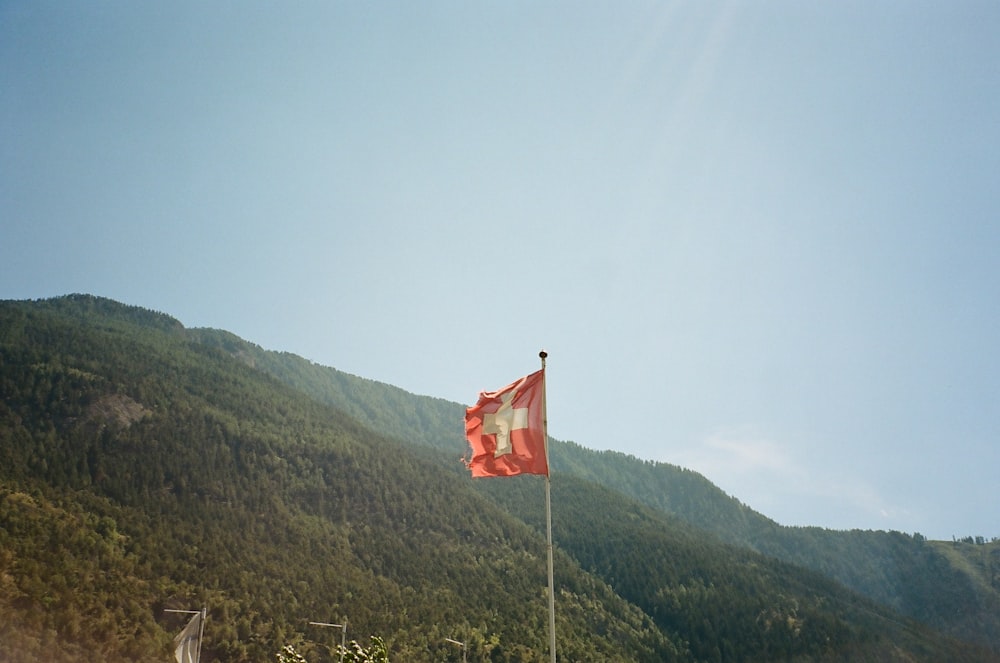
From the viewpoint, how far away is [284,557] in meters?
130

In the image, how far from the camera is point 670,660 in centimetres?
15138

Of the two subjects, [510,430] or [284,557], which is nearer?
[510,430]

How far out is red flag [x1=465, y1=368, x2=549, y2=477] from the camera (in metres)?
21.4

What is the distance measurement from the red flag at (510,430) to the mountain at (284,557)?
75.3 meters

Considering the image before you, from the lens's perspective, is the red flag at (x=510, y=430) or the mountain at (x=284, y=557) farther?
the mountain at (x=284, y=557)

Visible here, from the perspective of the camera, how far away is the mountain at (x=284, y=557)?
99438 millimetres

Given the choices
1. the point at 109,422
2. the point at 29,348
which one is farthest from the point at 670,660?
the point at 29,348

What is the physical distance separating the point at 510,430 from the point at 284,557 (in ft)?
397

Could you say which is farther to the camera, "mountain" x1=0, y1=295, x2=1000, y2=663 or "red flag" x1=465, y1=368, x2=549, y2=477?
"mountain" x1=0, y1=295, x2=1000, y2=663

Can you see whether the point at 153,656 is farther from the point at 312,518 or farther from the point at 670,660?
the point at 670,660

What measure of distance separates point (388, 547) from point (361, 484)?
2694 cm

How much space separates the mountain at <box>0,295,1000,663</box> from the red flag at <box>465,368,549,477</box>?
7530 cm

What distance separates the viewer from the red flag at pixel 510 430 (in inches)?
841

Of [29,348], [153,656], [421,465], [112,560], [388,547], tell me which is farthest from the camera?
[421,465]
